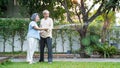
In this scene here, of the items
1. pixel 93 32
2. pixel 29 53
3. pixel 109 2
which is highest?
pixel 109 2

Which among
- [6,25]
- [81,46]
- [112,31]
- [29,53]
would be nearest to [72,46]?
[81,46]

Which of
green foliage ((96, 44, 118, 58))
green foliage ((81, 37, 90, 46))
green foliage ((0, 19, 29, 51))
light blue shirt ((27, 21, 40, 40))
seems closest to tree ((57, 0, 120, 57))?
green foliage ((81, 37, 90, 46))

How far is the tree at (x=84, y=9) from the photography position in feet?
47.8

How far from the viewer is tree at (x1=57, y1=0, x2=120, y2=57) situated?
14.6m

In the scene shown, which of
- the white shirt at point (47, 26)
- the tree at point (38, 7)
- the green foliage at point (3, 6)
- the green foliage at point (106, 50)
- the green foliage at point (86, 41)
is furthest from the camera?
the green foliage at point (3, 6)

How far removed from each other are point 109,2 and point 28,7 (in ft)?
13.5

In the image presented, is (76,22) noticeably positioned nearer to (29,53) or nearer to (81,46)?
(81,46)

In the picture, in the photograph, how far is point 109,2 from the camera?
14.6 metres

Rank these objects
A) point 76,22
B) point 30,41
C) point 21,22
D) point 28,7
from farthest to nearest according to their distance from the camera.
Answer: point 28,7 → point 76,22 → point 21,22 → point 30,41

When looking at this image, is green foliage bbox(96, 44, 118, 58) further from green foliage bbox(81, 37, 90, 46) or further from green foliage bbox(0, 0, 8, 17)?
green foliage bbox(0, 0, 8, 17)

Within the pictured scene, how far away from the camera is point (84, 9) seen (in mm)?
15375

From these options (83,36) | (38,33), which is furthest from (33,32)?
(83,36)

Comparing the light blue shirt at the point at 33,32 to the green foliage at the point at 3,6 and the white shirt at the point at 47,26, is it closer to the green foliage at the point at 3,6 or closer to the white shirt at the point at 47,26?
the white shirt at the point at 47,26

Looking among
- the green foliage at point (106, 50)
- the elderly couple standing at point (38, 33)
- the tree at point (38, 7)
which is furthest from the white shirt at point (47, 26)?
the tree at point (38, 7)
